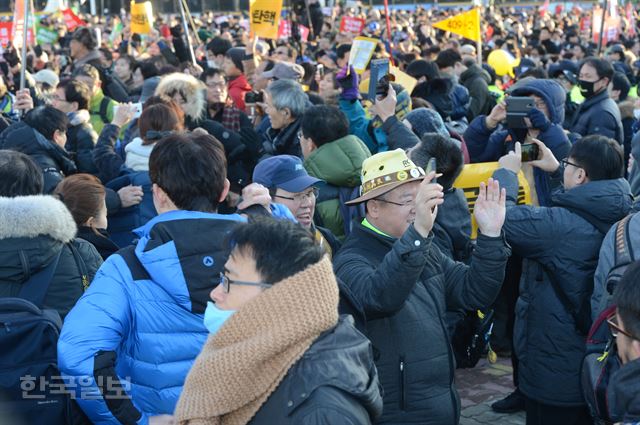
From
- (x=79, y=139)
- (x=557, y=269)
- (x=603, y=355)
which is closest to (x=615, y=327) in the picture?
(x=603, y=355)

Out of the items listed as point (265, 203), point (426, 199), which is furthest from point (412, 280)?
point (265, 203)

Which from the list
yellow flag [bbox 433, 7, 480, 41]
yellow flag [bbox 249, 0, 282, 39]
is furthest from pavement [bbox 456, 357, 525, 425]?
yellow flag [bbox 249, 0, 282, 39]

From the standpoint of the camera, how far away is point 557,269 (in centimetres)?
412

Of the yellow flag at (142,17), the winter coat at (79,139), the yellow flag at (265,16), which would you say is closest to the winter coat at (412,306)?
the winter coat at (79,139)

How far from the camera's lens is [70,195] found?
14.0 feet

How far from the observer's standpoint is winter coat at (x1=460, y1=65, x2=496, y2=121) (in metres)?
9.41

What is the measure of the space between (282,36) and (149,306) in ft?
55.5

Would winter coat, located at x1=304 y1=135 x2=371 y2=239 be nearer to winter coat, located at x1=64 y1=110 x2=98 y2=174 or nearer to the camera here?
winter coat, located at x1=64 y1=110 x2=98 y2=174

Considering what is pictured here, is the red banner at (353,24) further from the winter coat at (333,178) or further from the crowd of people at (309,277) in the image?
the winter coat at (333,178)

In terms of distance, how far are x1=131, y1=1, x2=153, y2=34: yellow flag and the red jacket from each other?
580 cm

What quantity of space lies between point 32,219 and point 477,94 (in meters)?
6.88

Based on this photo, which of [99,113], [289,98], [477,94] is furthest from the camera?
[477,94]

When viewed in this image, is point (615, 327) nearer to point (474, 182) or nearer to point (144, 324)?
point (144, 324)

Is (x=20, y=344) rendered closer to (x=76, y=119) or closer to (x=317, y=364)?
(x=317, y=364)
